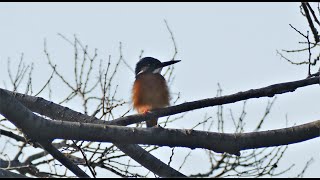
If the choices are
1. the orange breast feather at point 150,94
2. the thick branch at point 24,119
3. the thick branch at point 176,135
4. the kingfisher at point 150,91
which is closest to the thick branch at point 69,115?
the thick branch at point 176,135

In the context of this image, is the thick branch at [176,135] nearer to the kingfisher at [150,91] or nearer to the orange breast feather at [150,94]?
the kingfisher at [150,91]

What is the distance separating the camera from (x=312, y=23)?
433cm

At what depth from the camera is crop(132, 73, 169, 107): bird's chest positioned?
21.5 feet

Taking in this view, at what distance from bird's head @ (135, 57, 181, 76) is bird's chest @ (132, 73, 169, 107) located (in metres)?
0.38

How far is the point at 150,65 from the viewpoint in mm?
7387

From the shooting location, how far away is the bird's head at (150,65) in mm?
7289

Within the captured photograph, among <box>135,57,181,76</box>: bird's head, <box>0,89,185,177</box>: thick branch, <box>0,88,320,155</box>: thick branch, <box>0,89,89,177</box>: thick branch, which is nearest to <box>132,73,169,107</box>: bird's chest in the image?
<box>135,57,181,76</box>: bird's head

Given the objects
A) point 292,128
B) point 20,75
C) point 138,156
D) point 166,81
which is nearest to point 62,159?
point 138,156

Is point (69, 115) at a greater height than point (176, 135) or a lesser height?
greater

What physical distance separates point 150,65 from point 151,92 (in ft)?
2.75

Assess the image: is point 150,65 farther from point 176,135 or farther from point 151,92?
point 176,135

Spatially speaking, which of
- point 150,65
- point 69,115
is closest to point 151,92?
point 150,65

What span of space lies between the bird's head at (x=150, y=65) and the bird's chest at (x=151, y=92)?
1.25 feet

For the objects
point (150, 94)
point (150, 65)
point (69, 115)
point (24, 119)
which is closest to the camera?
point (24, 119)
